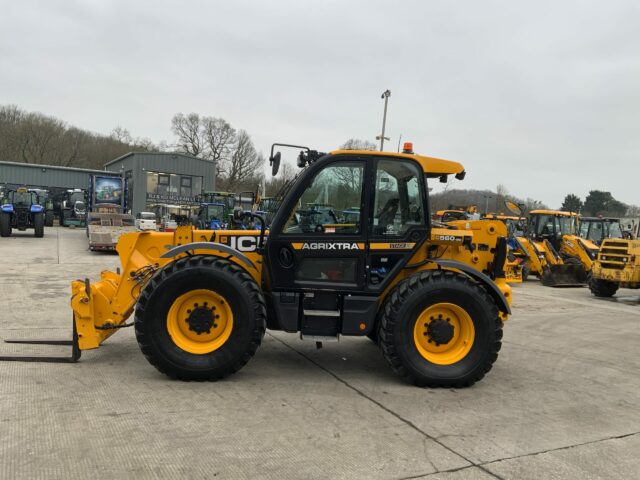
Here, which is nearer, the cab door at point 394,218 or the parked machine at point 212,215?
the cab door at point 394,218

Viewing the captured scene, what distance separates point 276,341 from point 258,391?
180 cm

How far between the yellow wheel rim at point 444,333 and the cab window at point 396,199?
85 cm

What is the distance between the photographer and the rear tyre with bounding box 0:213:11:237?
20688mm

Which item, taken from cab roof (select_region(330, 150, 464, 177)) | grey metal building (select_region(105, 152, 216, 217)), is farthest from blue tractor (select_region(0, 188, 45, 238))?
cab roof (select_region(330, 150, 464, 177))

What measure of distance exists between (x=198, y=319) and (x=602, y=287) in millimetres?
11522

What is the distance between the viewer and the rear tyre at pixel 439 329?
182 inches

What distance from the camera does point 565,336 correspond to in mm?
7484

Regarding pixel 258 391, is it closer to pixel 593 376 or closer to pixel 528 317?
pixel 593 376

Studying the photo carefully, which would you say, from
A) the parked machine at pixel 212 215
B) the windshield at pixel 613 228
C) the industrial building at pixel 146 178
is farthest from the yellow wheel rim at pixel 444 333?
the industrial building at pixel 146 178

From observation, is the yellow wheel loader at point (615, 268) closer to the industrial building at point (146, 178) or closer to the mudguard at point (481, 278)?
the mudguard at point (481, 278)

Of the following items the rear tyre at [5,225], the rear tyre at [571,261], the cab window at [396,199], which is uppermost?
the cab window at [396,199]

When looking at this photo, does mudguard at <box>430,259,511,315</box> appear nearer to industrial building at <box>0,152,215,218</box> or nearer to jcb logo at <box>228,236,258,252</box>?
jcb logo at <box>228,236,258,252</box>

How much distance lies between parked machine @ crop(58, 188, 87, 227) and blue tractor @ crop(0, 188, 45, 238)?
877cm

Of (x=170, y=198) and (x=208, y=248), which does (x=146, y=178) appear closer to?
(x=170, y=198)
